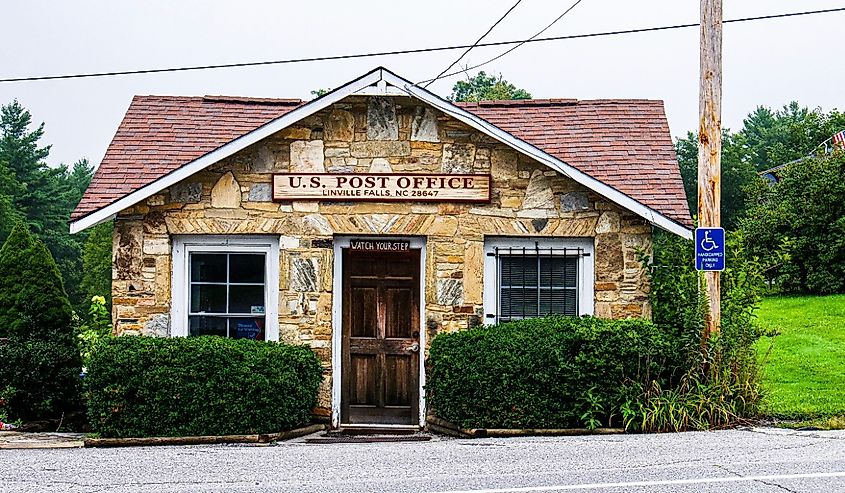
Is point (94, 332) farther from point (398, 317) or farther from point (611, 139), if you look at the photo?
point (611, 139)

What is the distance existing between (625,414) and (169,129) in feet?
23.3

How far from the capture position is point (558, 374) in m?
12.0

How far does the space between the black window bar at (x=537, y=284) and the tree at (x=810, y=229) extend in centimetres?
1699

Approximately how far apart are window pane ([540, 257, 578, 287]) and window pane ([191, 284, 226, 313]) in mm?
3840

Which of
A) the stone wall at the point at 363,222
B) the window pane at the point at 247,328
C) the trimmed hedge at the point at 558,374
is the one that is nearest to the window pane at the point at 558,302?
the stone wall at the point at 363,222

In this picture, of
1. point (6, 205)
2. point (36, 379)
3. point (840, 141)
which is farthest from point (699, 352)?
point (6, 205)

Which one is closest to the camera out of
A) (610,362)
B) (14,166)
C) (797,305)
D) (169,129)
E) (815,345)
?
(610,362)

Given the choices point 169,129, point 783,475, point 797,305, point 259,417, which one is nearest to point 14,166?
point 797,305

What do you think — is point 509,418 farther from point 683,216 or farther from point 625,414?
point 683,216

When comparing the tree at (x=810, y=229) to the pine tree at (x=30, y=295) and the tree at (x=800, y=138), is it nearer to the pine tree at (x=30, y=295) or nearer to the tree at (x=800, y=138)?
the tree at (x=800, y=138)

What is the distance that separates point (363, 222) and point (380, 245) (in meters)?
0.37

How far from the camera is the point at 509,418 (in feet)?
39.6

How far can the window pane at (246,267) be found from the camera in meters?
13.6

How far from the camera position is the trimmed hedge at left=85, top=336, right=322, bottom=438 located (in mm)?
11812
